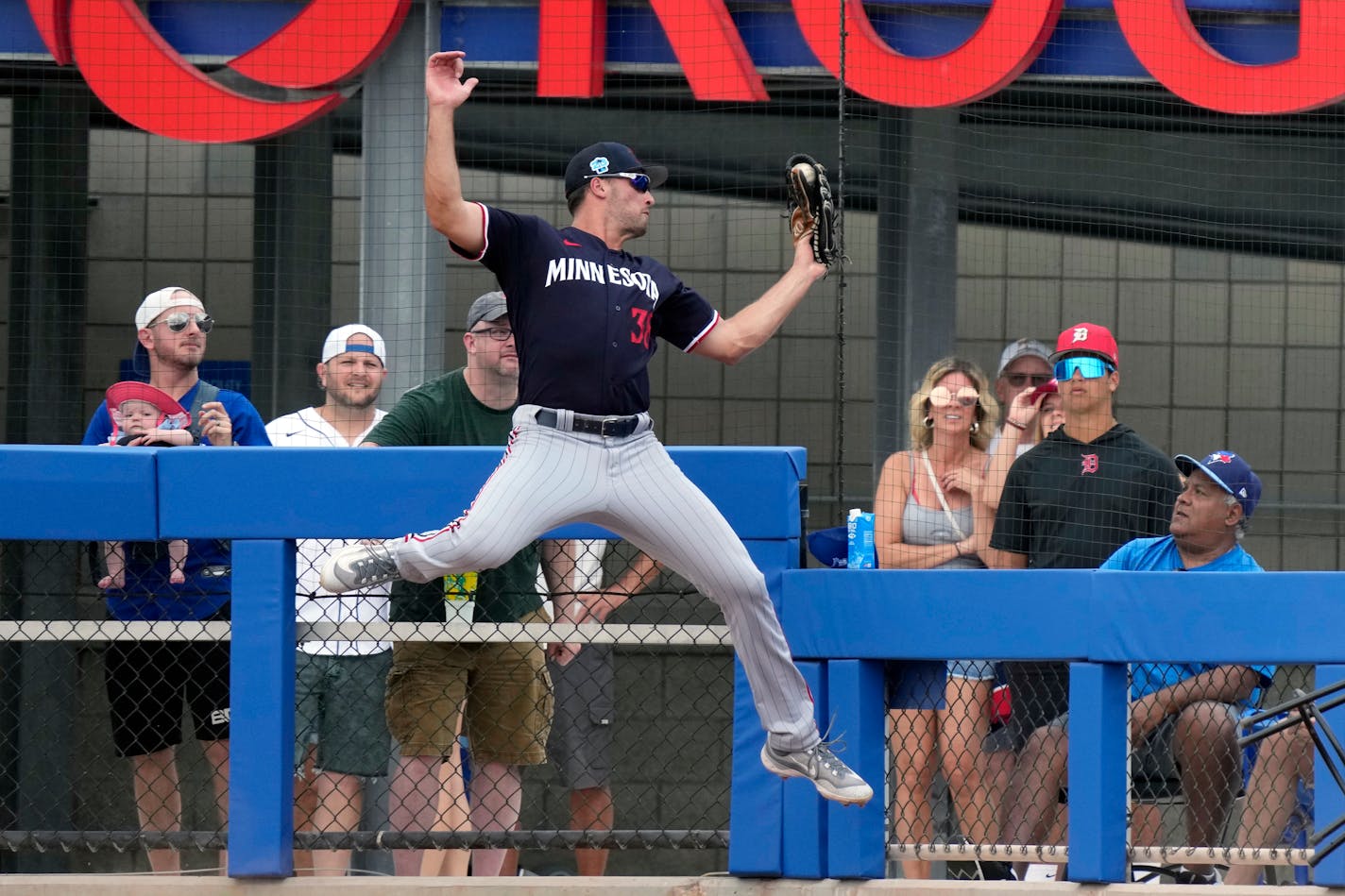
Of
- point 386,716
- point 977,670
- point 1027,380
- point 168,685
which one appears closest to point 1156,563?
point 977,670

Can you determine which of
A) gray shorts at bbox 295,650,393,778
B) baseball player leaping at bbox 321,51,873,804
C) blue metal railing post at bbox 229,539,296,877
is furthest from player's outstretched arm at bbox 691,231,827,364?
gray shorts at bbox 295,650,393,778

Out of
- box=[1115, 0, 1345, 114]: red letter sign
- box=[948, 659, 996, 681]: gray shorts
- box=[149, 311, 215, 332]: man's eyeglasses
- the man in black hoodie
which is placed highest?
box=[1115, 0, 1345, 114]: red letter sign

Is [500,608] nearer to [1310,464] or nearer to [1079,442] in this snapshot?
[1079,442]

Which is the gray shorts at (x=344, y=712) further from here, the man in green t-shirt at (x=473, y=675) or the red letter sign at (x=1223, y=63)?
the red letter sign at (x=1223, y=63)

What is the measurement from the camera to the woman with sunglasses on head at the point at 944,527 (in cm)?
488

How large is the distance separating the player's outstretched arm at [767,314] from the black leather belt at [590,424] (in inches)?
15.8

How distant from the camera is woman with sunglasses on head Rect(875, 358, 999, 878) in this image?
4883 millimetres

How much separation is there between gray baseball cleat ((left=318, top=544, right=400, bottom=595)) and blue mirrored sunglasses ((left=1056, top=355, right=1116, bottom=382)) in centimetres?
247

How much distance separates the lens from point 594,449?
3838mm

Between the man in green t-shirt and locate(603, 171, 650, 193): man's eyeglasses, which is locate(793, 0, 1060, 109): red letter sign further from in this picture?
locate(603, 171, 650, 193): man's eyeglasses

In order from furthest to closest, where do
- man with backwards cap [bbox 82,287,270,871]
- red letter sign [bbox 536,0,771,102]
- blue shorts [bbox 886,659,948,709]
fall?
red letter sign [bbox 536,0,771,102] < man with backwards cap [bbox 82,287,270,871] < blue shorts [bbox 886,659,948,709]

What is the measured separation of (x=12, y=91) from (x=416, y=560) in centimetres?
533

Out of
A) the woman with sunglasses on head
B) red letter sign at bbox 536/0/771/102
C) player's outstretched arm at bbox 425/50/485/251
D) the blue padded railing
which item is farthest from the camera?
red letter sign at bbox 536/0/771/102

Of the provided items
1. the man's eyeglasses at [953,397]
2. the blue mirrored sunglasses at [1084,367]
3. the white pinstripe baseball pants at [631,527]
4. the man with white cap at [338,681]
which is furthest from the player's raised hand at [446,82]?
the blue mirrored sunglasses at [1084,367]
